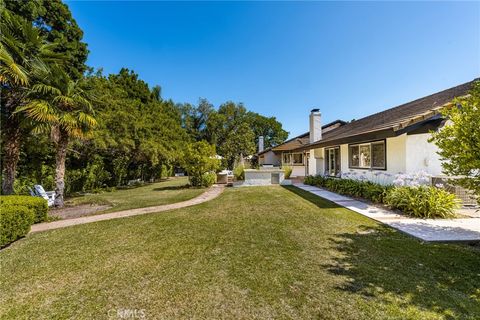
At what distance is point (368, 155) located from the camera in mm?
11430

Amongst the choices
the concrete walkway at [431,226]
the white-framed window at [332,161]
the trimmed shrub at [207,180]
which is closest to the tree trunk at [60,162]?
the trimmed shrub at [207,180]

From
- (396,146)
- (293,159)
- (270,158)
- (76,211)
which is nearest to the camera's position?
(76,211)

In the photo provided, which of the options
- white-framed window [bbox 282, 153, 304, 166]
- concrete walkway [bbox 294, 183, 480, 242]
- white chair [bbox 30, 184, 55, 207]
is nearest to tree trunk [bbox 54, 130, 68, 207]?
white chair [bbox 30, 184, 55, 207]

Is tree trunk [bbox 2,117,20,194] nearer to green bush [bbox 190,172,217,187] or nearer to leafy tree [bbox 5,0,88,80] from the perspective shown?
leafy tree [bbox 5,0,88,80]

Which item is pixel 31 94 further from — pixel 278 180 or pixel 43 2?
pixel 278 180

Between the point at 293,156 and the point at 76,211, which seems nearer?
the point at 76,211

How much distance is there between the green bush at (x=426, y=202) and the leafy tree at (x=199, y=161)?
11502 millimetres

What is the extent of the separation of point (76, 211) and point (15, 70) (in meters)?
5.44

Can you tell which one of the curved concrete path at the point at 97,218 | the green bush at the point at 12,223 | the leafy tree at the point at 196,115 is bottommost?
the curved concrete path at the point at 97,218

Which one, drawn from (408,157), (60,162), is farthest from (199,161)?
(408,157)

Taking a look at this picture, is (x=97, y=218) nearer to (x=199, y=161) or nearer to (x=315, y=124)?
(x=199, y=161)

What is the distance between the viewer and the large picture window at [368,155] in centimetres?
1028

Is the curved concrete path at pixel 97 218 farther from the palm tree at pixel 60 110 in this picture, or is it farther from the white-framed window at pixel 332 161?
the white-framed window at pixel 332 161

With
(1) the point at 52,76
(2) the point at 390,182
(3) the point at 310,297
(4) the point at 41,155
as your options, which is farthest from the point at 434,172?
(4) the point at 41,155
